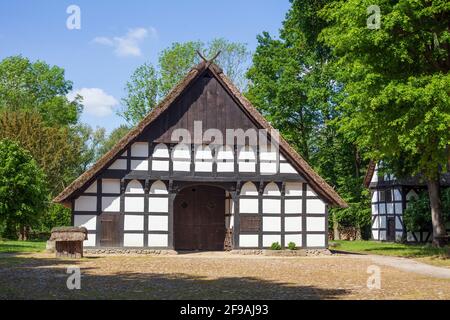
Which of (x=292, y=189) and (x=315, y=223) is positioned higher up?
(x=292, y=189)

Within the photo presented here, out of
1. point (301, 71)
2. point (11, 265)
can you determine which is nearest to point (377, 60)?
point (11, 265)

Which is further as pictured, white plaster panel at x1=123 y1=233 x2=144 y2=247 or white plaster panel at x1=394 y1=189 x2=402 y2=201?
white plaster panel at x1=394 y1=189 x2=402 y2=201

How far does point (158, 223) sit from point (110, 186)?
3.01 metres

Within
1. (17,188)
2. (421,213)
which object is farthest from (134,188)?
(421,213)

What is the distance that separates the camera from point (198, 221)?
31.1 m

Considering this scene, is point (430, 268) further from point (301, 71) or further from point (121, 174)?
point (301, 71)

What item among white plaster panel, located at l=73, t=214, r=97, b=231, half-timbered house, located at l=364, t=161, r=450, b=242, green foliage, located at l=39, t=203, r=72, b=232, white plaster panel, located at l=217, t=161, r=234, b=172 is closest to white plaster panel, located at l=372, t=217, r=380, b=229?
half-timbered house, located at l=364, t=161, r=450, b=242

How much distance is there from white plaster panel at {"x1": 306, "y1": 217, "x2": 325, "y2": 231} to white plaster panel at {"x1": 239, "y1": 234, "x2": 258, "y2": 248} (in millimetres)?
2829

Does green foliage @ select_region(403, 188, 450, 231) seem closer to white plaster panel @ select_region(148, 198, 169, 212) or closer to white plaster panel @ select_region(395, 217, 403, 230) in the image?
white plaster panel @ select_region(395, 217, 403, 230)

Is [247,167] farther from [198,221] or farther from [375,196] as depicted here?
[375,196]

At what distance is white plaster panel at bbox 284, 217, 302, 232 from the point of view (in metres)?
29.4

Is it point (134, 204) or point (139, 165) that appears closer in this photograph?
point (134, 204)

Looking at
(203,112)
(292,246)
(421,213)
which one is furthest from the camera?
(421,213)

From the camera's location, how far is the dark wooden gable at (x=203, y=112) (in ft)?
93.9
